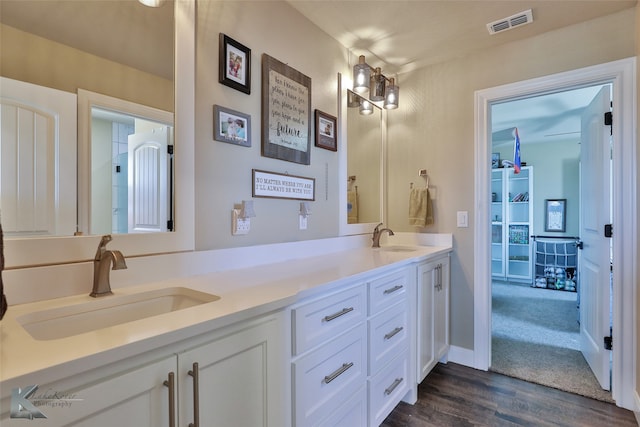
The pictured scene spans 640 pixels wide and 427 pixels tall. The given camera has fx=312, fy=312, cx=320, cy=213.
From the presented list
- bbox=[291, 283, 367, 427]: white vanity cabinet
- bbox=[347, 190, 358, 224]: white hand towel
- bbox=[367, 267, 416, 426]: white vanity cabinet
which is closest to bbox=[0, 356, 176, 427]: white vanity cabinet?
bbox=[291, 283, 367, 427]: white vanity cabinet

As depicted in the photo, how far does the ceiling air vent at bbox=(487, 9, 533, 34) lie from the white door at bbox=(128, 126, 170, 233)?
2141 mm

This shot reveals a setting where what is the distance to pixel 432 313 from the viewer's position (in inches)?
84.4

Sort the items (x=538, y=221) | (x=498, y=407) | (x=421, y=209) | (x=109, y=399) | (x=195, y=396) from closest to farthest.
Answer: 1. (x=109, y=399)
2. (x=195, y=396)
3. (x=498, y=407)
4. (x=421, y=209)
5. (x=538, y=221)

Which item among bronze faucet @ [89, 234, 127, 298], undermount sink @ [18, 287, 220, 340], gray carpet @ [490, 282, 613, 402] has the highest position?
bronze faucet @ [89, 234, 127, 298]

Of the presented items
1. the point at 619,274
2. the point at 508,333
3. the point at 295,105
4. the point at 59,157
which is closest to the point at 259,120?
the point at 295,105

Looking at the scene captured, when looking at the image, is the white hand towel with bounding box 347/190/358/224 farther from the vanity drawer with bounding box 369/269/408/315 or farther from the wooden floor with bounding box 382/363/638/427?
the wooden floor with bounding box 382/363/638/427

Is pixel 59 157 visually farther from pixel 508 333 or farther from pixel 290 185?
pixel 508 333

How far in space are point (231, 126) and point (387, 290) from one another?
1154 millimetres

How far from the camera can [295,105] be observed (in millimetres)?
1903

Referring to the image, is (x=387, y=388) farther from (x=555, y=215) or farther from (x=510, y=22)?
(x=555, y=215)

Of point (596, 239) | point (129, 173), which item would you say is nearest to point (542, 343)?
point (596, 239)

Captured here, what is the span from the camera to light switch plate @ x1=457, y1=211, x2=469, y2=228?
245 centimetres

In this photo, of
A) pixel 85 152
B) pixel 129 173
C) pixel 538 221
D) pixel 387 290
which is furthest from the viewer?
pixel 538 221

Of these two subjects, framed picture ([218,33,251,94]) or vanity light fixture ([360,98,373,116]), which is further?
vanity light fixture ([360,98,373,116])
